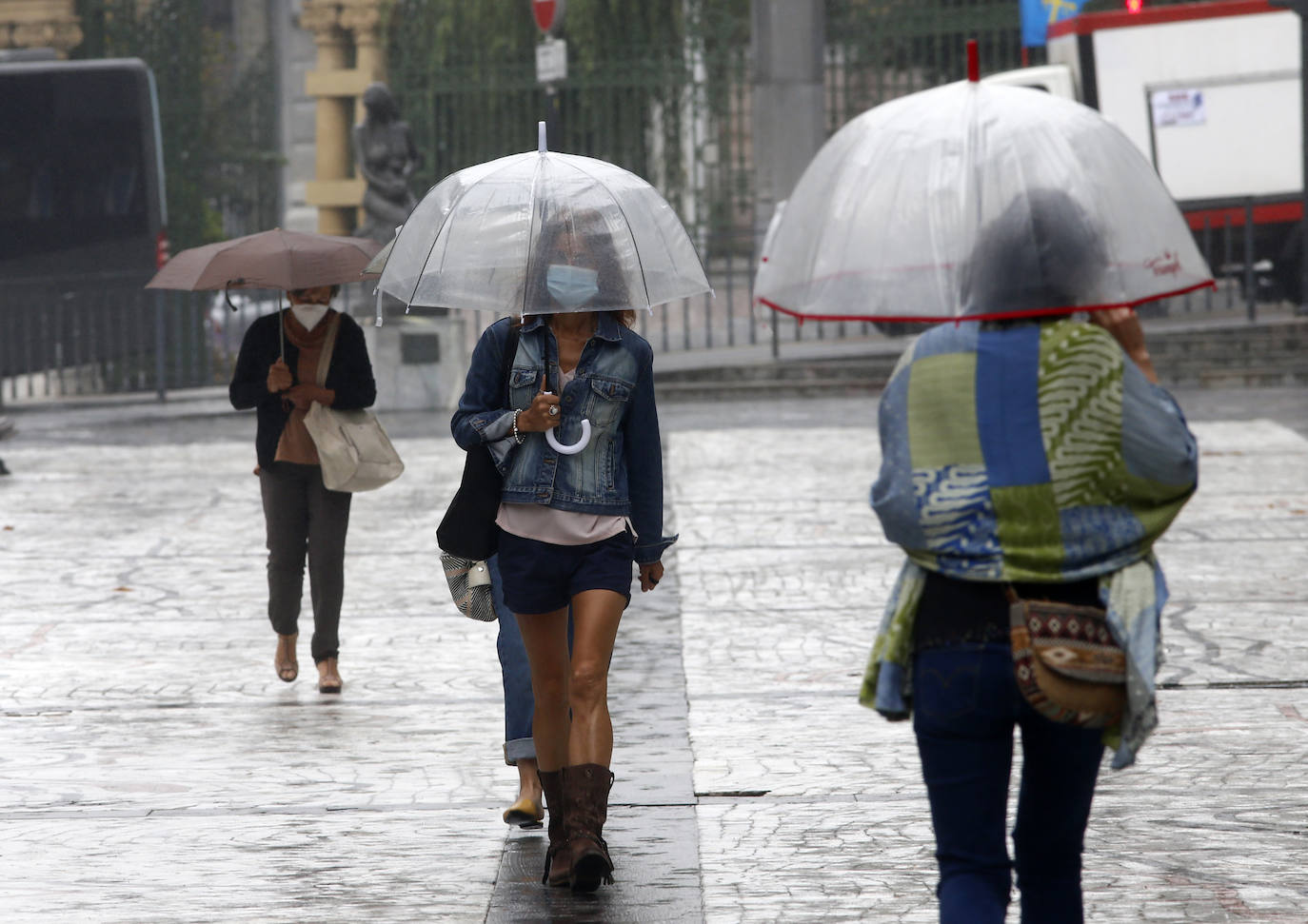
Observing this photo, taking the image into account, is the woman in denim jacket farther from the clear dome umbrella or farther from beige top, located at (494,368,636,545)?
the clear dome umbrella

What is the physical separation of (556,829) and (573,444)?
942 millimetres

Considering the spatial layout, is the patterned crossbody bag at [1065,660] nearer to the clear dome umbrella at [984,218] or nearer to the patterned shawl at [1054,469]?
the patterned shawl at [1054,469]

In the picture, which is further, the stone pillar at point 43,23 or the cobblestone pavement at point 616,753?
the stone pillar at point 43,23

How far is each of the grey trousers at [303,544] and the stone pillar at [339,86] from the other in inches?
637

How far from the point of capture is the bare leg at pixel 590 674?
4828 mm

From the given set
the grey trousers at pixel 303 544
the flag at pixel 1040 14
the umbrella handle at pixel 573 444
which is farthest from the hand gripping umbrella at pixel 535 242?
the flag at pixel 1040 14

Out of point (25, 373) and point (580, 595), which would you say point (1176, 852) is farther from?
point (25, 373)

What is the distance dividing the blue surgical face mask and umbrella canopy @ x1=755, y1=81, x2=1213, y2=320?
1203 millimetres

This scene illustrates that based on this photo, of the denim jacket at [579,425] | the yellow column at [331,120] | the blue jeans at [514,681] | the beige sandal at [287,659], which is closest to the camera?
the denim jacket at [579,425]

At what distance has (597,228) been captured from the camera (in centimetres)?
492

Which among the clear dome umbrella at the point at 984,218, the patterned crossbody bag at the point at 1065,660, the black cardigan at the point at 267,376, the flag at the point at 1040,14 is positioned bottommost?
the patterned crossbody bag at the point at 1065,660

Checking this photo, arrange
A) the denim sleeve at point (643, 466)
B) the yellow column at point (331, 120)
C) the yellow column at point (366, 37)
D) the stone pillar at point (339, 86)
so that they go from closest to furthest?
1. the denim sleeve at point (643, 466)
2. the yellow column at point (366, 37)
3. the stone pillar at point (339, 86)
4. the yellow column at point (331, 120)

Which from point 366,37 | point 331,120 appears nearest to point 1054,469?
point 366,37

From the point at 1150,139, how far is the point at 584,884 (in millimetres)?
17442
